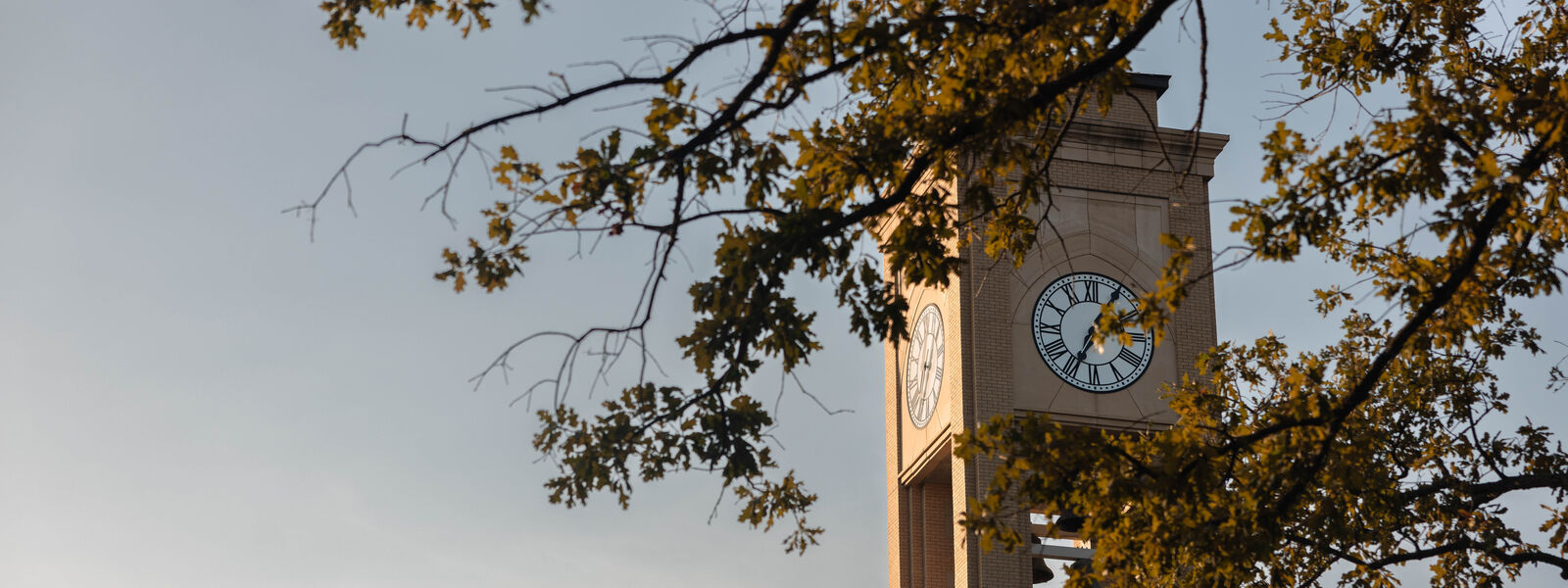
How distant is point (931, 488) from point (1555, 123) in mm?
20357

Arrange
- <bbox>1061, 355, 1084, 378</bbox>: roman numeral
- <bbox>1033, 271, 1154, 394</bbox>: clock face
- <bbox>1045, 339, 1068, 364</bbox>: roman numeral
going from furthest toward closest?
<bbox>1045, 339, 1068, 364</bbox>: roman numeral, <bbox>1061, 355, 1084, 378</bbox>: roman numeral, <bbox>1033, 271, 1154, 394</bbox>: clock face

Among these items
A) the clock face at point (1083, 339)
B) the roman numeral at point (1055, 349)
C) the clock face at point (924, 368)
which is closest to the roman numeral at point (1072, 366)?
the clock face at point (1083, 339)

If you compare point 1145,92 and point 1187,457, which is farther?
point 1145,92

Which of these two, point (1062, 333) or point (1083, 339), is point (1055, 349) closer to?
point (1062, 333)

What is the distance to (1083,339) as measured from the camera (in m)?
25.5

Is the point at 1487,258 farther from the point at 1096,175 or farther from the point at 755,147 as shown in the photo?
the point at 1096,175

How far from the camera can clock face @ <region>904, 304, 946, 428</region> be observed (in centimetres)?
2661

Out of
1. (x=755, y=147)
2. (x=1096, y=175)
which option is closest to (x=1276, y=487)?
(x=755, y=147)

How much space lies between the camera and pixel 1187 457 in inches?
359

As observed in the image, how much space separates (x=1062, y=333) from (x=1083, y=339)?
32 centimetres

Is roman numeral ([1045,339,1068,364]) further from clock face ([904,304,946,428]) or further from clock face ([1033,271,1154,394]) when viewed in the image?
clock face ([904,304,946,428])

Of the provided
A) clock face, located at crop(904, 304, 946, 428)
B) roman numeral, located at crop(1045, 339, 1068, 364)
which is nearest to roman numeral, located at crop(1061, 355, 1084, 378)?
roman numeral, located at crop(1045, 339, 1068, 364)

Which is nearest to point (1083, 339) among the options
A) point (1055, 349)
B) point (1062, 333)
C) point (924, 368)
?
point (1062, 333)

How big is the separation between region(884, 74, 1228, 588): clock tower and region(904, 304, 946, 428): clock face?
0.15 feet
